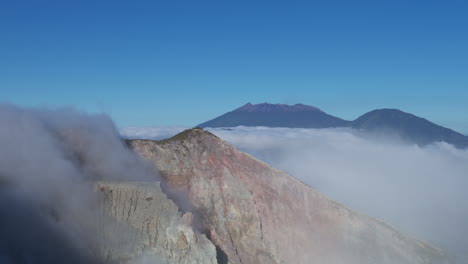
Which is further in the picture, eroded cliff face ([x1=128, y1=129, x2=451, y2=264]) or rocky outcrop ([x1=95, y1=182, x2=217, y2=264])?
eroded cliff face ([x1=128, y1=129, x2=451, y2=264])

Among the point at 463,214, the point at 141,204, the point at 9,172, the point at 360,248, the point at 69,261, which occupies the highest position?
the point at 9,172

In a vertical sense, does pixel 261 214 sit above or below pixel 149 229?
below

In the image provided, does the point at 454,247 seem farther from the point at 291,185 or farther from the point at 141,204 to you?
the point at 141,204

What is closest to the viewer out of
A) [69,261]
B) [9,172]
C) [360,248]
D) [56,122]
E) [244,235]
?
[69,261]

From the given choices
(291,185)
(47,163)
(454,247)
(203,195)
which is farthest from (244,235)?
(454,247)

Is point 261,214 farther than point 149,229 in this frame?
Yes
